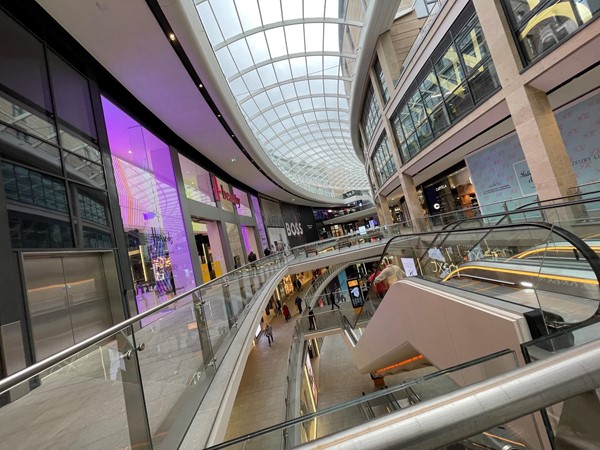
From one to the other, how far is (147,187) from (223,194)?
9.13 metres

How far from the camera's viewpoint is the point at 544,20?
762cm

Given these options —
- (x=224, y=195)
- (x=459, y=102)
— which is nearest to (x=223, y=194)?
(x=224, y=195)

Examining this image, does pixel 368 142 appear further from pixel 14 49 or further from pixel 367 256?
pixel 14 49

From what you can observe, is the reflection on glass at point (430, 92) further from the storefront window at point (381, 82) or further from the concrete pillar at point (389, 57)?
the storefront window at point (381, 82)

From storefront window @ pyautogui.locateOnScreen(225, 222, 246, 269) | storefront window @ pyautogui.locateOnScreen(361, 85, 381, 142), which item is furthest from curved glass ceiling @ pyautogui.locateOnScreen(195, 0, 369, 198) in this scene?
storefront window @ pyautogui.locateOnScreen(225, 222, 246, 269)

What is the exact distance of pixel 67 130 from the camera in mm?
6957

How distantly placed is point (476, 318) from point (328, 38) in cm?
2001

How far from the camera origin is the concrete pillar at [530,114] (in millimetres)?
8109

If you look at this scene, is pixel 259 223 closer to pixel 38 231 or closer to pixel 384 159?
pixel 384 159

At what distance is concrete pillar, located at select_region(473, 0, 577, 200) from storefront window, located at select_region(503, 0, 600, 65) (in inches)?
9.3

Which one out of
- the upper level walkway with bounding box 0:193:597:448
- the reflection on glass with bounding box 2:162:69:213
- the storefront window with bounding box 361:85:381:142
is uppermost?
the storefront window with bounding box 361:85:381:142

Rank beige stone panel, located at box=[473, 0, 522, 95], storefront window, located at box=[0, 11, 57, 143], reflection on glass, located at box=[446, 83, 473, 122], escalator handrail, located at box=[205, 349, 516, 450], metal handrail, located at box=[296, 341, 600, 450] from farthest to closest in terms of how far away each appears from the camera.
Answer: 1. reflection on glass, located at box=[446, 83, 473, 122]
2. beige stone panel, located at box=[473, 0, 522, 95]
3. storefront window, located at box=[0, 11, 57, 143]
4. escalator handrail, located at box=[205, 349, 516, 450]
5. metal handrail, located at box=[296, 341, 600, 450]

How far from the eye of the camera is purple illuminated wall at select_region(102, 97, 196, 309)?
30.4ft

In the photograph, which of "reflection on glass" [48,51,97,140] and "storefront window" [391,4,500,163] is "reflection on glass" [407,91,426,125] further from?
"reflection on glass" [48,51,97,140]
